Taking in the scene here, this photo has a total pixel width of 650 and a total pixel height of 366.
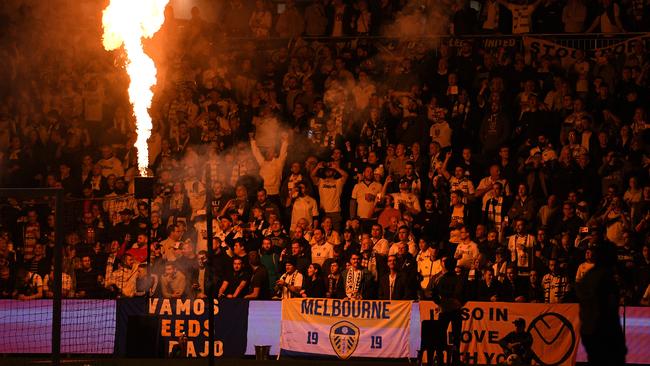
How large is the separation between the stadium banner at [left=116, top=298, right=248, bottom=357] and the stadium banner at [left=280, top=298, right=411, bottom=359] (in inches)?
29.4

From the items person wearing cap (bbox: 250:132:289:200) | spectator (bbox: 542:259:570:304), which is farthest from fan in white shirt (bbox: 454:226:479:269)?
person wearing cap (bbox: 250:132:289:200)

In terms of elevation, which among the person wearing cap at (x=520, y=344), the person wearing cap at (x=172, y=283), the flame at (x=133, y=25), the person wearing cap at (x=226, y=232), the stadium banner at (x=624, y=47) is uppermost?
the stadium banner at (x=624, y=47)

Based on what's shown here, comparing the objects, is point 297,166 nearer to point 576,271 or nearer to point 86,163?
point 86,163

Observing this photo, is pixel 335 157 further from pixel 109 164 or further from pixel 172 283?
pixel 109 164

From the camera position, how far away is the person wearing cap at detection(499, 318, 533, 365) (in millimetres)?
15617

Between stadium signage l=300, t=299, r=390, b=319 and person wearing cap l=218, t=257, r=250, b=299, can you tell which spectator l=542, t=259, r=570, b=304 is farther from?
person wearing cap l=218, t=257, r=250, b=299

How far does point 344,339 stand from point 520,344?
8.69ft

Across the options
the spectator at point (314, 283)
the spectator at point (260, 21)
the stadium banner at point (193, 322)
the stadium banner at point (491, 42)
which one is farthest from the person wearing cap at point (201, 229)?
the stadium banner at point (491, 42)

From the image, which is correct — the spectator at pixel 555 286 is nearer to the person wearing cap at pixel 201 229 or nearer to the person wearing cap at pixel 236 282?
the person wearing cap at pixel 236 282

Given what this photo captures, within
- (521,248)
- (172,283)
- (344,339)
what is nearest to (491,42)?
(521,248)

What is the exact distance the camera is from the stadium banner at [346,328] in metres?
16.1

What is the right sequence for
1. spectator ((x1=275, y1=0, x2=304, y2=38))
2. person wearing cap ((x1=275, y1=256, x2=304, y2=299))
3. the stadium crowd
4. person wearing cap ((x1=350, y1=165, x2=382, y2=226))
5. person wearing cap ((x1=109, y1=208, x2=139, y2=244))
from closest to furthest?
1. person wearing cap ((x1=275, y1=256, x2=304, y2=299))
2. the stadium crowd
3. person wearing cap ((x1=109, y1=208, x2=139, y2=244))
4. person wearing cap ((x1=350, y1=165, x2=382, y2=226))
5. spectator ((x1=275, y1=0, x2=304, y2=38))

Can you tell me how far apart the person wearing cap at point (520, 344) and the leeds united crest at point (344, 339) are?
231 centimetres

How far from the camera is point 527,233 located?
1702cm
